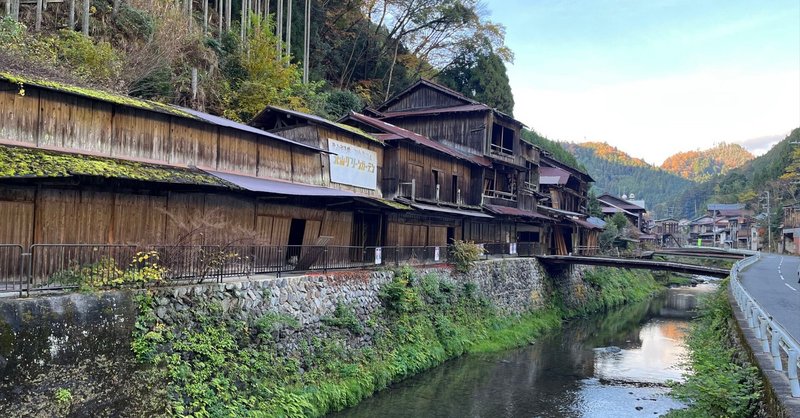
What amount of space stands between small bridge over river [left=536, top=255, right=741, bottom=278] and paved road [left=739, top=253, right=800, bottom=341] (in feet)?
4.92

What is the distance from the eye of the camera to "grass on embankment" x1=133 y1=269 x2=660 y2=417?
11922 millimetres

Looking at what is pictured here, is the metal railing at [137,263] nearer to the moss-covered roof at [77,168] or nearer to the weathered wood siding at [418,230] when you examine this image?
the moss-covered roof at [77,168]

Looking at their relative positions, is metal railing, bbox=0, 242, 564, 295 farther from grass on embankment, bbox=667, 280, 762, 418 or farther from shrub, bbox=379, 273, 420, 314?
grass on embankment, bbox=667, 280, 762, 418

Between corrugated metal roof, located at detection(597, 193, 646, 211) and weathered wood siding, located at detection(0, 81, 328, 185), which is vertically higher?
corrugated metal roof, located at detection(597, 193, 646, 211)

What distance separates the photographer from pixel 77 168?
12125mm

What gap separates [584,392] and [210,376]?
13.7 meters

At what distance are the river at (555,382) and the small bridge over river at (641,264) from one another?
4.13m

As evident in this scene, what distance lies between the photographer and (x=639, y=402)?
18031 millimetres

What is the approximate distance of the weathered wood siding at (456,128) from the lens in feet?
112

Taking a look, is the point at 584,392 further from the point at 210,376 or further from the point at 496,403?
the point at 210,376

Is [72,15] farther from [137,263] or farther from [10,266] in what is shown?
[137,263]

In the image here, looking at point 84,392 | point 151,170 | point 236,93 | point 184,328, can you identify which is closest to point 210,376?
point 184,328

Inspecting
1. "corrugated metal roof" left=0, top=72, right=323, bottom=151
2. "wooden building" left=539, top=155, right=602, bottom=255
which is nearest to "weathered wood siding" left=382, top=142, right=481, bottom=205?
"corrugated metal roof" left=0, top=72, right=323, bottom=151

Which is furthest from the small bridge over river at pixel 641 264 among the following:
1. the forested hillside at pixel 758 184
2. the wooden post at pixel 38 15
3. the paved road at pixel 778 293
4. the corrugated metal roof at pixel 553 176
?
the forested hillside at pixel 758 184
